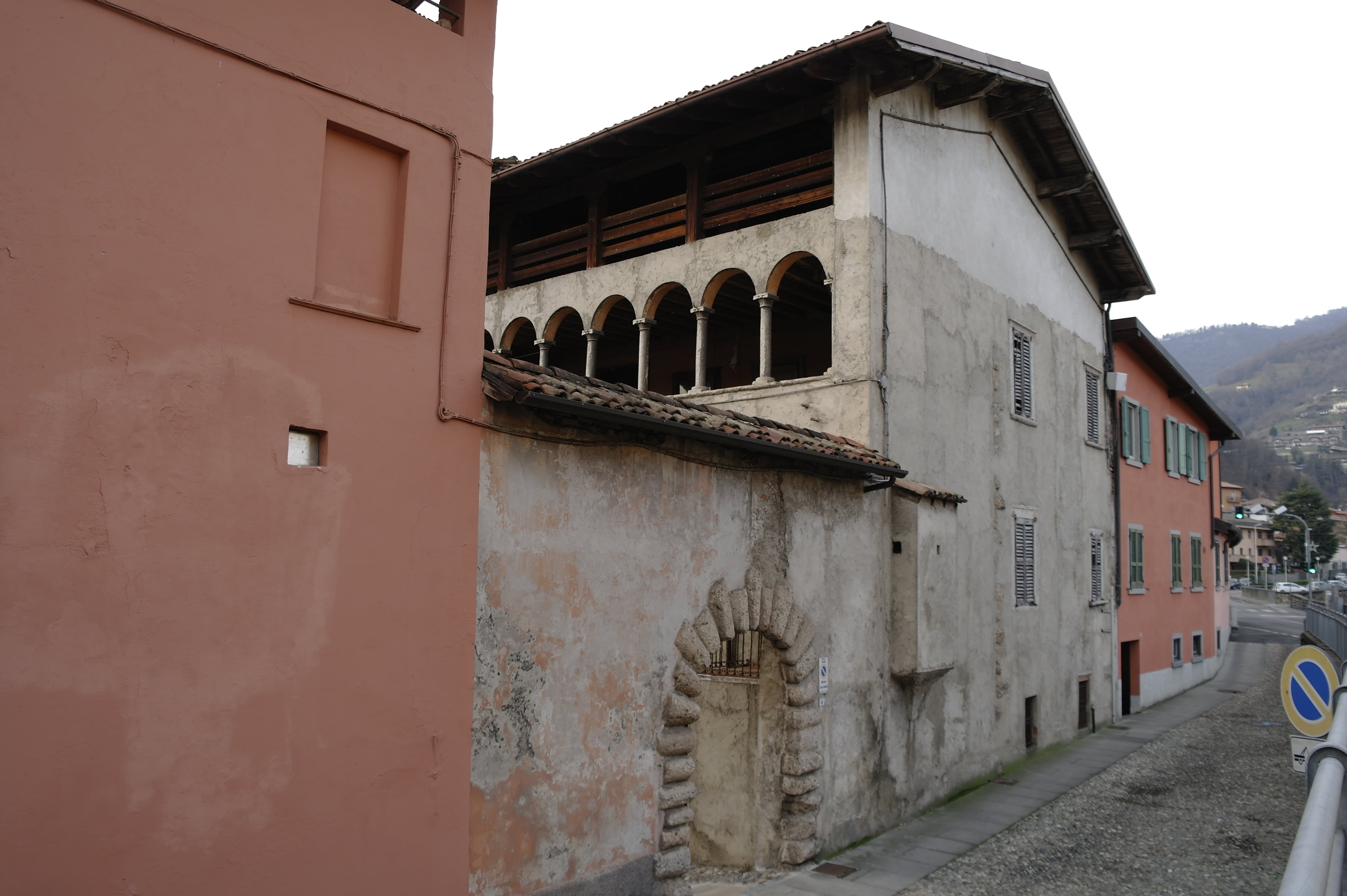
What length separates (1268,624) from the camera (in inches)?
1859

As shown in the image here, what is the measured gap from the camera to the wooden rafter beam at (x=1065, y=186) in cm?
1672

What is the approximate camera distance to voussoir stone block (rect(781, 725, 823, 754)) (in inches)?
382

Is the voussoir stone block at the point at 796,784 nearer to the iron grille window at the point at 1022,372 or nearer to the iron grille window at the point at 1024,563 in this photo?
the iron grille window at the point at 1024,563

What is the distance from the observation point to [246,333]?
5398 millimetres

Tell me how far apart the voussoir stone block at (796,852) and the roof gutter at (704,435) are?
3842mm

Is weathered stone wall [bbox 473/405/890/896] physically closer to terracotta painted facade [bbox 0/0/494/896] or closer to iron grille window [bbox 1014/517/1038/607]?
terracotta painted facade [bbox 0/0/494/896]

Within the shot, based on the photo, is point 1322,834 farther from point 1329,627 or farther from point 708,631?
point 1329,627

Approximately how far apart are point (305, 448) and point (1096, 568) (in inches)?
690

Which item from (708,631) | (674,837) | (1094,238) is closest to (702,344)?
(708,631)

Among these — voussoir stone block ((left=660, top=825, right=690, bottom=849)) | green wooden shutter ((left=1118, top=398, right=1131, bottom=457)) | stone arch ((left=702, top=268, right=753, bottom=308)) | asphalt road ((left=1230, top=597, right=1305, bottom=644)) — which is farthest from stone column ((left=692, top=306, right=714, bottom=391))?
asphalt road ((left=1230, top=597, right=1305, bottom=644))

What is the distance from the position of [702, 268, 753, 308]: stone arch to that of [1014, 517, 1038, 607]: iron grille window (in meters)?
6.40

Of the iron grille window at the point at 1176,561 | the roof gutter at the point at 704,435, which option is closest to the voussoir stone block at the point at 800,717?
the roof gutter at the point at 704,435

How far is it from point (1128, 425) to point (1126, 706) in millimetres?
6245

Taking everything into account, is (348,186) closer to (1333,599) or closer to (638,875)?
(638,875)
